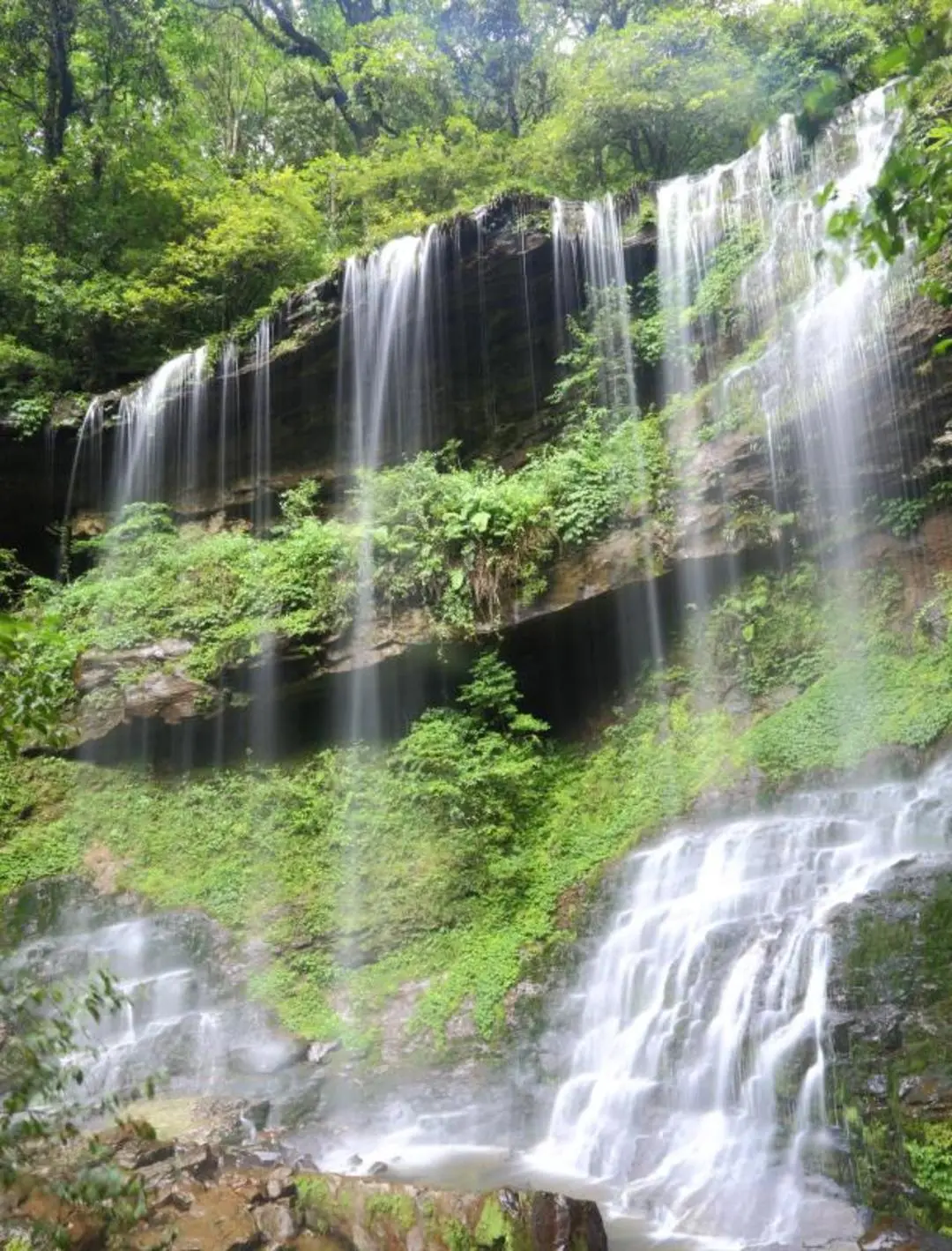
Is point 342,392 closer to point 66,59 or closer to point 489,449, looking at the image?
point 489,449

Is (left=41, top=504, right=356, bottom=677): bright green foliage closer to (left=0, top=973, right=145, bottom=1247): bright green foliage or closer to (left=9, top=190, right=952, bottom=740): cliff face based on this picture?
(left=9, top=190, right=952, bottom=740): cliff face

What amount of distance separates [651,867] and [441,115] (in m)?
21.6

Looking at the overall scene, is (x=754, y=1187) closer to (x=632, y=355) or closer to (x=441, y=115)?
(x=632, y=355)

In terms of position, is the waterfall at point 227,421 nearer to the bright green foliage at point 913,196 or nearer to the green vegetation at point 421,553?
the green vegetation at point 421,553

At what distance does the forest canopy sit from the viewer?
1756 cm

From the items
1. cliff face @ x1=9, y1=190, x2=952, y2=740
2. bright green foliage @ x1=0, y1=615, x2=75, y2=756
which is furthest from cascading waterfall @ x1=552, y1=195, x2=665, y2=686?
bright green foliage @ x1=0, y1=615, x2=75, y2=756

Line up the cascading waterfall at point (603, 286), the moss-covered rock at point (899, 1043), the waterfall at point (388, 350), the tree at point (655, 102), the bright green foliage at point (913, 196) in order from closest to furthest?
the bright green foliage at point (913, 196), the moss-covered rock at point (899, 1043), the cascading waterfall at point (603, 286), the waterfall at point (388, 350), the tree at point (655, 102)

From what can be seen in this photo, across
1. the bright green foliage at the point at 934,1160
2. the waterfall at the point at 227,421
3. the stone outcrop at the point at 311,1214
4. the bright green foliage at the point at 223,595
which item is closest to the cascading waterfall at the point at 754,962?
the bright green foliage at the point at 934,1160

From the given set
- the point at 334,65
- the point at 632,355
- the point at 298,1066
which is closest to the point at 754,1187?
the point at 298,1066

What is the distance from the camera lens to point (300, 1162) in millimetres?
7262

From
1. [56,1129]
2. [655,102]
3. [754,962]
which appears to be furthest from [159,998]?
[655,102]

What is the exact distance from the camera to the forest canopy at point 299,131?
57.6 feet

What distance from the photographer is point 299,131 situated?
993 inches

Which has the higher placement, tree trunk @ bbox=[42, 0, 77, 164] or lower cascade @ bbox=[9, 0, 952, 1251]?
tree trunk @ bbox=[42, 0, 77, 164]
